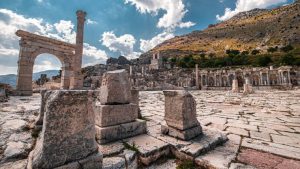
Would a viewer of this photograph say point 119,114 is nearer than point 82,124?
No

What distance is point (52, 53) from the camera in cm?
1520

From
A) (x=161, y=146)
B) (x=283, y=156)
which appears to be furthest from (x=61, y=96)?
(x=283, y=156)

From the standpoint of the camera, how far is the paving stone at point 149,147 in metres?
2.25

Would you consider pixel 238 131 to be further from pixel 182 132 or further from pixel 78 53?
pixel 78 53

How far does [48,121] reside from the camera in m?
1.66

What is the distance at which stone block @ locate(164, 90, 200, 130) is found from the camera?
285cm

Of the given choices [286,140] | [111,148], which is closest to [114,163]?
[111,148]

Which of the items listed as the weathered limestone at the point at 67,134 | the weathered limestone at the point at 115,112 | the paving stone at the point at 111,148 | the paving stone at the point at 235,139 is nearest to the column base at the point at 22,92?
the weathered limestone at the point at 115,112

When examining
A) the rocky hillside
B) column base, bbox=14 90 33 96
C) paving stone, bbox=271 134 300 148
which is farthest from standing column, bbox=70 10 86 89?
the rocky hillside

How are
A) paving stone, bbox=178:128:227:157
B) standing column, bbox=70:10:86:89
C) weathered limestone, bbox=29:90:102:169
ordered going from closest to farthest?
weathered limestone, bbox=29:90:102:169 < paving stone, bbox=178:128:227:157 < standing column, bbox=70:10:86:89

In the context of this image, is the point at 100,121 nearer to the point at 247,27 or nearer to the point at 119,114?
the point at 119,114

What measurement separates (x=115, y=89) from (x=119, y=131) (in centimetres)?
77

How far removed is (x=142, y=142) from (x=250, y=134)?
245cm

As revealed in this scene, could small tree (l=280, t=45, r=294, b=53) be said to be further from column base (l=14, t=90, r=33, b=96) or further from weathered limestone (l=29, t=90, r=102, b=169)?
weathered limestone (l=29, t=90, r=102, b=169)
